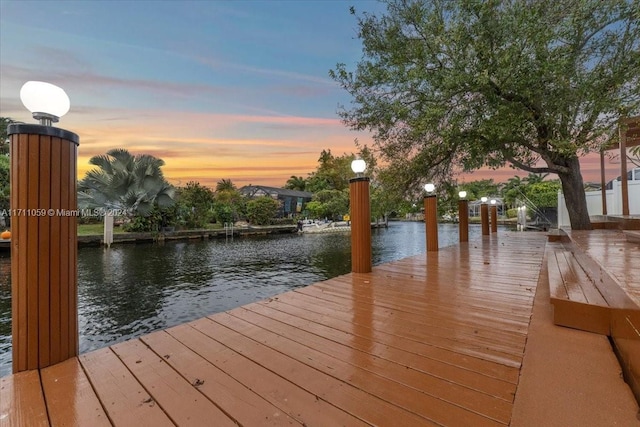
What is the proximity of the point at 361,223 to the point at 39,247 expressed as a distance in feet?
10.8

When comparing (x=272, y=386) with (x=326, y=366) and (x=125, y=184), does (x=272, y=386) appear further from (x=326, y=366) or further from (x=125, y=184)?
(x=125, y=184)

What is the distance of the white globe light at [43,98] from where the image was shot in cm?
168

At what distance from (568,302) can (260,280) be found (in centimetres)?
651

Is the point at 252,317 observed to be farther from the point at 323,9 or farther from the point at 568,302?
the point at 323,9

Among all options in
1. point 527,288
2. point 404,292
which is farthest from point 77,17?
point 527,288

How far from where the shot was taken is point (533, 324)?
2.09m

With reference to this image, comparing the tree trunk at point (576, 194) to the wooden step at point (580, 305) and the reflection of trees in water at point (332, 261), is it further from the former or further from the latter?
the reflection of trees in water at point (332, 261)

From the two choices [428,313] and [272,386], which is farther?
[428,313]

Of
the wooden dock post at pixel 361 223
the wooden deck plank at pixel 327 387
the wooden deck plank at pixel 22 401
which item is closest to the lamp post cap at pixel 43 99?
the wooden deck plank at pixel 22 401

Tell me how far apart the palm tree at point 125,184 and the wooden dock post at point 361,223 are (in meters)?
16.8

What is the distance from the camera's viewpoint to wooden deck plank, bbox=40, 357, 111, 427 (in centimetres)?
120

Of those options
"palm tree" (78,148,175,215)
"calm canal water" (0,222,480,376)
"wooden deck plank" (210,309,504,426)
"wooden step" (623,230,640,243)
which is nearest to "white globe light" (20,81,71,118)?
"wooden deck plank" (210,309,504,426)

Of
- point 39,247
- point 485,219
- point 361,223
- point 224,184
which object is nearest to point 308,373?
point 39,247

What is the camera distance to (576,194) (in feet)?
21.8
